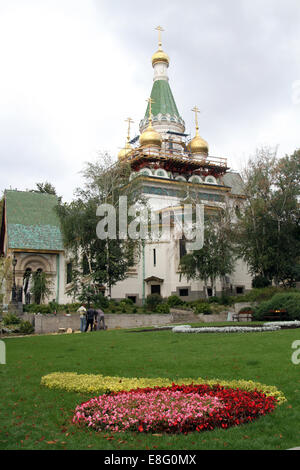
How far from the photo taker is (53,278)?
134 feet

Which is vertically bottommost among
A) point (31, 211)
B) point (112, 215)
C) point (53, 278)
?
point (53, 278)

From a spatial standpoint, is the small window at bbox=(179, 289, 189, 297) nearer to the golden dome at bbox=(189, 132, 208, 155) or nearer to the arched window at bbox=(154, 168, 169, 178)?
the arched window at bbox=(154, 168, 169, 178)

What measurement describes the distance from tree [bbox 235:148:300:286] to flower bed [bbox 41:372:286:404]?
24.8 meters

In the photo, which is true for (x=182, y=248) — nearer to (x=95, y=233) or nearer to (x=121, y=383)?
(x=95, y=233)

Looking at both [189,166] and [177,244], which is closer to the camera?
[177,244]

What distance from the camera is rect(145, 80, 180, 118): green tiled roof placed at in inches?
2061

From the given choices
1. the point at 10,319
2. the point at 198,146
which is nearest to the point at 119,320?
the point at 10,319

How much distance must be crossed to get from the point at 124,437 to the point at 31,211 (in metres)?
37.6

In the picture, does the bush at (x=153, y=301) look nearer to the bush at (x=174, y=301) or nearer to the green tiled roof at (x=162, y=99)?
the bush at (x=174, y=301)

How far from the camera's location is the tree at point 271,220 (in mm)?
33438

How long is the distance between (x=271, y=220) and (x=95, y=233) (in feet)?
42.4

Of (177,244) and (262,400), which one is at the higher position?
(177,244)
